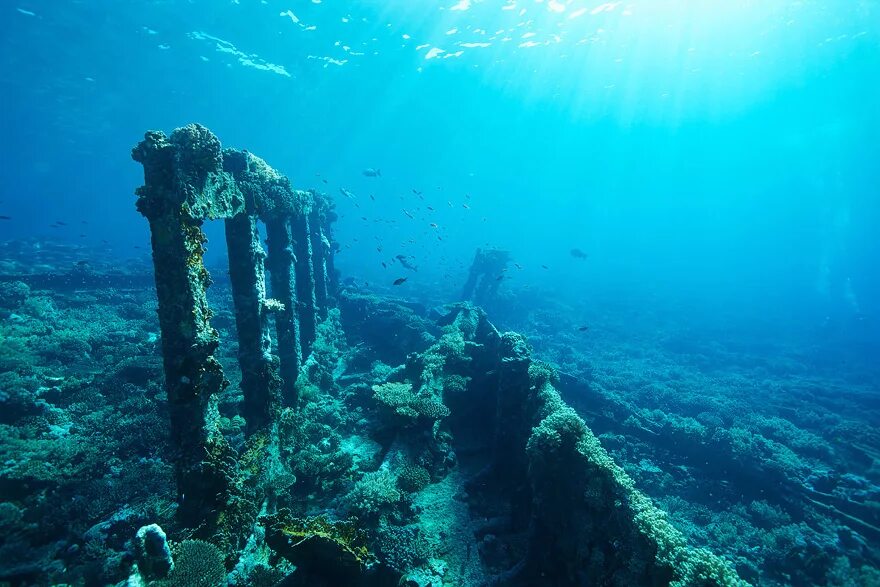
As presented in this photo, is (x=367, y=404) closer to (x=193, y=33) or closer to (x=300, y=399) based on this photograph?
(x=300, y=399)

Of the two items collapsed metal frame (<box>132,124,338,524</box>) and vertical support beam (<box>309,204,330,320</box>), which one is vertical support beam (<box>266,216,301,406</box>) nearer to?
collapsed metal frame (<box>132,124,338,524</box>)

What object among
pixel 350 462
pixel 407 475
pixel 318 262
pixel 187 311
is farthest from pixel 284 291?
pixel 318 262

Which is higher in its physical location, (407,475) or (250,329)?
(250,329)

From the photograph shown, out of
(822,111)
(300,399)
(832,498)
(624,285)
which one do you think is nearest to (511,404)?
(300,399)

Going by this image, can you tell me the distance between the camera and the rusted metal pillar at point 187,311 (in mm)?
5430

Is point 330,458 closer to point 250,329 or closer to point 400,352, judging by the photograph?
point 250,329

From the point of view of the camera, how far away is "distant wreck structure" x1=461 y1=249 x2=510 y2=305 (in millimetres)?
31812

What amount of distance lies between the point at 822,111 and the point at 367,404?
87257mm

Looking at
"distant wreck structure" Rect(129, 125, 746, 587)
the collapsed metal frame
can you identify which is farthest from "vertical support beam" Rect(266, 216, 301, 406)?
the collapsed metal frame

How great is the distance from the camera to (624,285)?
67188 mm

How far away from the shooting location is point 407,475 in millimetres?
8367

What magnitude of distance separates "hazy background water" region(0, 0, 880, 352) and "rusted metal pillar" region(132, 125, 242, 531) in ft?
71.5

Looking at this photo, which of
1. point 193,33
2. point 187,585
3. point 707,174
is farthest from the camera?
point 707,174

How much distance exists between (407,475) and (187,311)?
5598 millimetres
